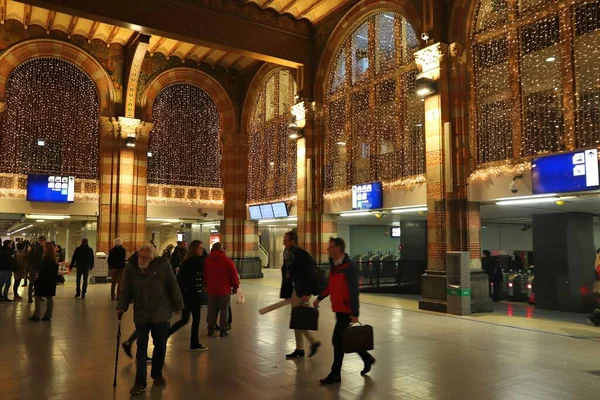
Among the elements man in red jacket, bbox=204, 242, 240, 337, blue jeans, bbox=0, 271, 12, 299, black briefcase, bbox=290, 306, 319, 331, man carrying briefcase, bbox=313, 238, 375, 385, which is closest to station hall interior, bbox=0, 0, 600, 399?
man carrying briefcase, bbox=313, 238, 375, 385

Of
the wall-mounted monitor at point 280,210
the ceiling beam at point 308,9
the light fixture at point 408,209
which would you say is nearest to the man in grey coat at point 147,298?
the light fixture at point 408,209

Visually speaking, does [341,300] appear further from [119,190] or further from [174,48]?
[174,48]

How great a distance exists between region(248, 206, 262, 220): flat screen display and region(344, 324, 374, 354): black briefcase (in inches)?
569

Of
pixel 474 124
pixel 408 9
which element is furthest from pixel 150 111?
pixel 474 124

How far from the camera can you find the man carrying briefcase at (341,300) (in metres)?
5.51

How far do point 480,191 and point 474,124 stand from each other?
1.60 metres

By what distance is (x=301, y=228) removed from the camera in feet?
53.9

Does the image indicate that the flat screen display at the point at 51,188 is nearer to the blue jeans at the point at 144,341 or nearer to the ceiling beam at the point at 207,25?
the ceiling beam at the point at 207,25

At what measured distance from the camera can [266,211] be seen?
1928cm

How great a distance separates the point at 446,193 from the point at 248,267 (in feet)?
35.8

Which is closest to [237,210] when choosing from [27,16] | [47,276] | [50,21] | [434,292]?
[50,21]

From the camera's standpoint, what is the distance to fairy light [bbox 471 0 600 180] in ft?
30.6

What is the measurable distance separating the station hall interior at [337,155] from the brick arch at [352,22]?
0.20 feet

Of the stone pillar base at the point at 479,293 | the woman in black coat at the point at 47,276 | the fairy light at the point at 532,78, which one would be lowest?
the stone pillar base at the point at 479,293
